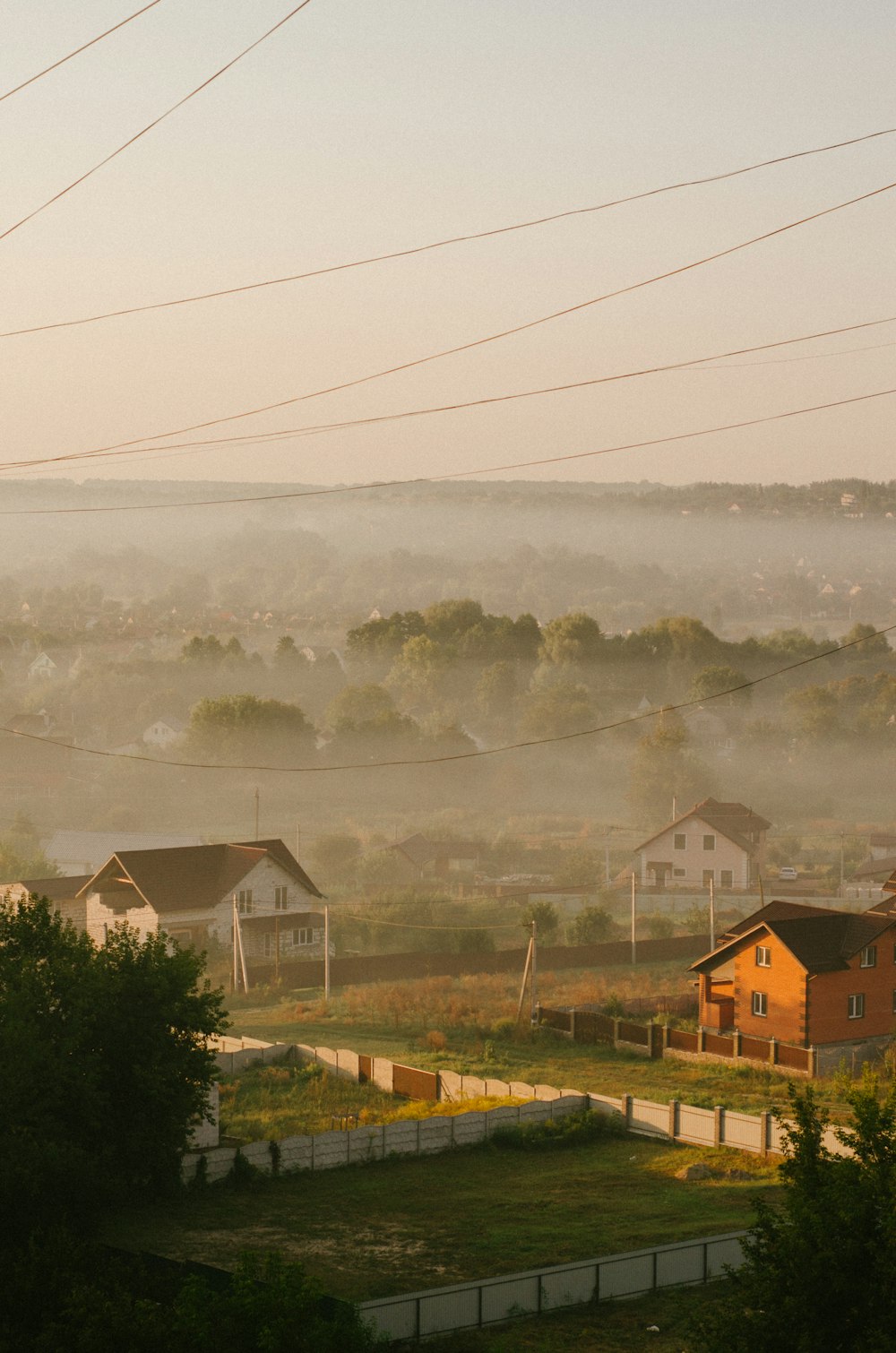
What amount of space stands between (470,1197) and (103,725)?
460ft

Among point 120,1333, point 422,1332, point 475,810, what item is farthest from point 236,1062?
point 475,810

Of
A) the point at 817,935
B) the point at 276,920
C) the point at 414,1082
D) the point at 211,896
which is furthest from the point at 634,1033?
the point at 211,896

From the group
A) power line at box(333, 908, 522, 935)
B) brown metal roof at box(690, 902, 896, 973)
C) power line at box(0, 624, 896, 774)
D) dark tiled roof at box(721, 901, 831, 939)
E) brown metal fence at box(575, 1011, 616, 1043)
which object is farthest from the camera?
power line at box(0, 624, 896, 774)

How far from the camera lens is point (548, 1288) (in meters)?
20.0

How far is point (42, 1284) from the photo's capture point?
18.3 meters

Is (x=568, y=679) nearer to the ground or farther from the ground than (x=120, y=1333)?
farther from the ground

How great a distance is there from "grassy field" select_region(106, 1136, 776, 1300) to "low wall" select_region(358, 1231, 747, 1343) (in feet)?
4.61

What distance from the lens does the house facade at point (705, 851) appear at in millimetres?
82688

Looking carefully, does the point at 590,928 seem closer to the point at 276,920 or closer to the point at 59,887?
the point at 276,920

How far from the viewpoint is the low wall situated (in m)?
18.8

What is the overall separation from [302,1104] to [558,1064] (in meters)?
8.90

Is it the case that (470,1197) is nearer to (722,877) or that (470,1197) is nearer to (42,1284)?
(42,1284)

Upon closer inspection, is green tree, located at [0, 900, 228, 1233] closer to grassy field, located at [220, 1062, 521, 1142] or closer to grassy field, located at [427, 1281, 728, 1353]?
grassy field, located at [220, 1062, 521, 1142]

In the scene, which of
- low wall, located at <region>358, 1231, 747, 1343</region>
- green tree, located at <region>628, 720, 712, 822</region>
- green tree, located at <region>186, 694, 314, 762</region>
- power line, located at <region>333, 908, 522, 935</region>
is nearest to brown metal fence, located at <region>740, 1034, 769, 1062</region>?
low wall, located at <region>358, 1231, 747, 1343</region>
